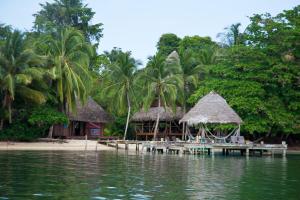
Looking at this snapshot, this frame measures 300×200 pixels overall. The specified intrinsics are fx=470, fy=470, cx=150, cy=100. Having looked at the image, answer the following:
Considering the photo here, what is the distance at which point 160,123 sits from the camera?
49344 mm

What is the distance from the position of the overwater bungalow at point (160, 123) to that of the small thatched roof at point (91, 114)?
3.01 metres

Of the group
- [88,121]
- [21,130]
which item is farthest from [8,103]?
[88,121]

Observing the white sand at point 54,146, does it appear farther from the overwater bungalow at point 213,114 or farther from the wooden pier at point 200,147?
the overwater bungalow at point 213,114

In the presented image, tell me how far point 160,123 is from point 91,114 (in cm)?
726

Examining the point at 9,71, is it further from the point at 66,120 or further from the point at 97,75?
the point at 97,75

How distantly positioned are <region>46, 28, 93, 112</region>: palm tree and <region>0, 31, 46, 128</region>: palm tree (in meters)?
2.36

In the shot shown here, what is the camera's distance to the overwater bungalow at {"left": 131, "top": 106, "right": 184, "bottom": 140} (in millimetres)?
47219

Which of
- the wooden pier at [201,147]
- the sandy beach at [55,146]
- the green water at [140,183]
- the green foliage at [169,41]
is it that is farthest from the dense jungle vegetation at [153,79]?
the green foliage at [169,41]

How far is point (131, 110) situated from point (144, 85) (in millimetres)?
→ 5225

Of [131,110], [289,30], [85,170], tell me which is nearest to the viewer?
[85,170]

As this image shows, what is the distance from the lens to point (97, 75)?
57.5 m

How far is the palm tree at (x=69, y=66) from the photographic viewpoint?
39781 millimetres

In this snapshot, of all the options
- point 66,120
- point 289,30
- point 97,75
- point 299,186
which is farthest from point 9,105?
point 299,186

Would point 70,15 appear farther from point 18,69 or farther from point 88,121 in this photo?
point 18,69
